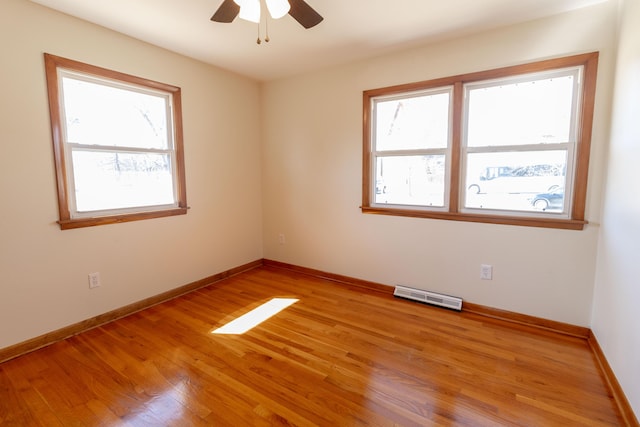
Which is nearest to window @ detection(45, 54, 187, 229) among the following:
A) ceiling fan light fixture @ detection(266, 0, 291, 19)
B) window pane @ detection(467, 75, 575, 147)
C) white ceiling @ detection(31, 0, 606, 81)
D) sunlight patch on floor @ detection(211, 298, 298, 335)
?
white ceiling @ detection(31, 0, 606, 81)

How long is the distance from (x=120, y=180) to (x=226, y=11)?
68.3 inches

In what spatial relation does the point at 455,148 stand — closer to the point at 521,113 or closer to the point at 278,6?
the point at 521,113

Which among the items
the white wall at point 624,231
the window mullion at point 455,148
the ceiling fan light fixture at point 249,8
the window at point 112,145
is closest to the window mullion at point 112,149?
the window at point 112,145

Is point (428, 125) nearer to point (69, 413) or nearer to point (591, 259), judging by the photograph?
point (591, 259)

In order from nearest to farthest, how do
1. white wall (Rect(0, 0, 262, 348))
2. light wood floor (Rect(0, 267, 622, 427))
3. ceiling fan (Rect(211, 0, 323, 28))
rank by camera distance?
light wood floor (Rect(0, 267, 622, 427)) → ceiling fan (Rect(211, 0, 323, 28)) → white wall (Rect(0, 0, 262, 348))

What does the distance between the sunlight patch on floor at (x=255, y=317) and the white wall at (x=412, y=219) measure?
2.81ft

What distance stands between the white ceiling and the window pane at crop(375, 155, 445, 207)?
1.06 m

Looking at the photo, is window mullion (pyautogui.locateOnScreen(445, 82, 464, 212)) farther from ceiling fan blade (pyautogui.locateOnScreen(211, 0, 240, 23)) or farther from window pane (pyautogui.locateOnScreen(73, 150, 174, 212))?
window pane (pyautogui.locateOnScreen(73, 150, 174, 212))

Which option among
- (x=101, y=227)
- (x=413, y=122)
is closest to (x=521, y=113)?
(x=413, y=122)

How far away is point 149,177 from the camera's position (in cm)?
287

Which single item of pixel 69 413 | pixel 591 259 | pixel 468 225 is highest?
pixel 468 225

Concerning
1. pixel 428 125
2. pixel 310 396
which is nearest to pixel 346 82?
pixel 428 125

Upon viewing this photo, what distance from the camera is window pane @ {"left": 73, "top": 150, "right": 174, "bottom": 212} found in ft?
7.93

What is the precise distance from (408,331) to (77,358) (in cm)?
241
